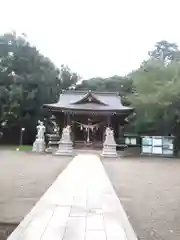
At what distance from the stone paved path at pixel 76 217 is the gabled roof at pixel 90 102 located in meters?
17.0

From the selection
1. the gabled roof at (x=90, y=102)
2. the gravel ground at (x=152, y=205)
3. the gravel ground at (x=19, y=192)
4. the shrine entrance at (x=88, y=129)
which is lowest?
the gravel ground at (x=152, y=205)

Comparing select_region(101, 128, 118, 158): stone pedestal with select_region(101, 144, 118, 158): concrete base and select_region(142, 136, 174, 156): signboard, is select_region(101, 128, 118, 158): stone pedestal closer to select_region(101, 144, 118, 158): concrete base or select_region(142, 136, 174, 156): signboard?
select_region(101, 144, 118, 158): concrete base

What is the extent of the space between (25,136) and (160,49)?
93.0 feet

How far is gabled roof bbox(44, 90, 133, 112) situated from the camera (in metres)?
25.1

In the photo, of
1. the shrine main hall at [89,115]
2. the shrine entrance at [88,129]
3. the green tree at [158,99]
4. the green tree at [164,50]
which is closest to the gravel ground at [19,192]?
the shrine main hall at [89,115]

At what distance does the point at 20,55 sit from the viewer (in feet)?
112

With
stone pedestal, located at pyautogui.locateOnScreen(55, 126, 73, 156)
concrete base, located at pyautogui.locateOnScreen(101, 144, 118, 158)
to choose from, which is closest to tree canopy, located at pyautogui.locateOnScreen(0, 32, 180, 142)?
concrete base, located at pyautogui.locateOnScreen(101, 144, 118, 158)

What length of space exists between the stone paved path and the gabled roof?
17049 mm

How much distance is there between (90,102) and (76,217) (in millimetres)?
21583

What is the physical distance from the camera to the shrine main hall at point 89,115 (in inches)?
986

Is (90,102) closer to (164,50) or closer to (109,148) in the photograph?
(109,148)

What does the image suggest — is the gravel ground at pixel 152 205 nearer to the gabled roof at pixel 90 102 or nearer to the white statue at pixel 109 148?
the white statue at pixel 109 148

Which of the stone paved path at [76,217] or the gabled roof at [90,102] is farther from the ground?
the gabled roof at [90,102]

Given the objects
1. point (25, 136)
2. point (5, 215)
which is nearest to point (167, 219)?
point (5, 215)
